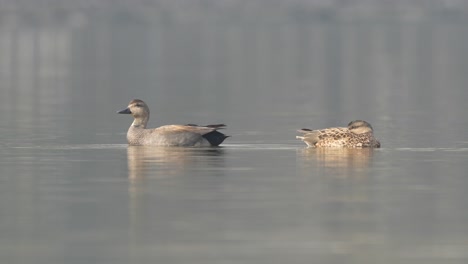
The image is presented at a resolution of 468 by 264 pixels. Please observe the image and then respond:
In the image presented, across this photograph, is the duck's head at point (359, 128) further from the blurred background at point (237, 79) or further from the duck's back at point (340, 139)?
the blurred background at point (237, 79)

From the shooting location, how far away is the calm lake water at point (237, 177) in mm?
18484

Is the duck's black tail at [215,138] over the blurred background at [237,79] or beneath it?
beneath

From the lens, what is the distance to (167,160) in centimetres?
2719

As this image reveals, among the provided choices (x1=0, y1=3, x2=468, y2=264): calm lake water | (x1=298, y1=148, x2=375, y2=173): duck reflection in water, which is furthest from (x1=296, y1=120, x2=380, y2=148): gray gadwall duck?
(x1=0, y1=3, x2=468, y2=264): calm lake water

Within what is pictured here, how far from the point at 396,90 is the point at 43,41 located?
71346 mm

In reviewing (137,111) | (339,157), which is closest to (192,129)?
(137,111)

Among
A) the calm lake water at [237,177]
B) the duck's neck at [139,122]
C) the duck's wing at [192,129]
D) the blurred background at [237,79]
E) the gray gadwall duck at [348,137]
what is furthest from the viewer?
the blurred background at [237,79]

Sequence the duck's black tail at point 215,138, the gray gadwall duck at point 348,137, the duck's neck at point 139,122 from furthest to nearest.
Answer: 1. the duck's neck at point 139,122
2. the duck's black tail at point 215,138
3. the gray gadwall duck at point 348,137

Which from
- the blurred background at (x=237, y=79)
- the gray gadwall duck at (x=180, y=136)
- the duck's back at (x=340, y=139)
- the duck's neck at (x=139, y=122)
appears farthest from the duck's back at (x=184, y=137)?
the blurred background at (x=237, y=79)

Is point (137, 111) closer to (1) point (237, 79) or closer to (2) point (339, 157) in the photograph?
(2) point (339, 157)

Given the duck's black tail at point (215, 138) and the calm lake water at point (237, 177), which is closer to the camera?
the calm lake water at point (237, 177)

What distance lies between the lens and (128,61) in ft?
274

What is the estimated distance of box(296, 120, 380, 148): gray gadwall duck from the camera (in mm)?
29047

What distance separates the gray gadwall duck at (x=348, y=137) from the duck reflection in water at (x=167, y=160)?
1499mm
